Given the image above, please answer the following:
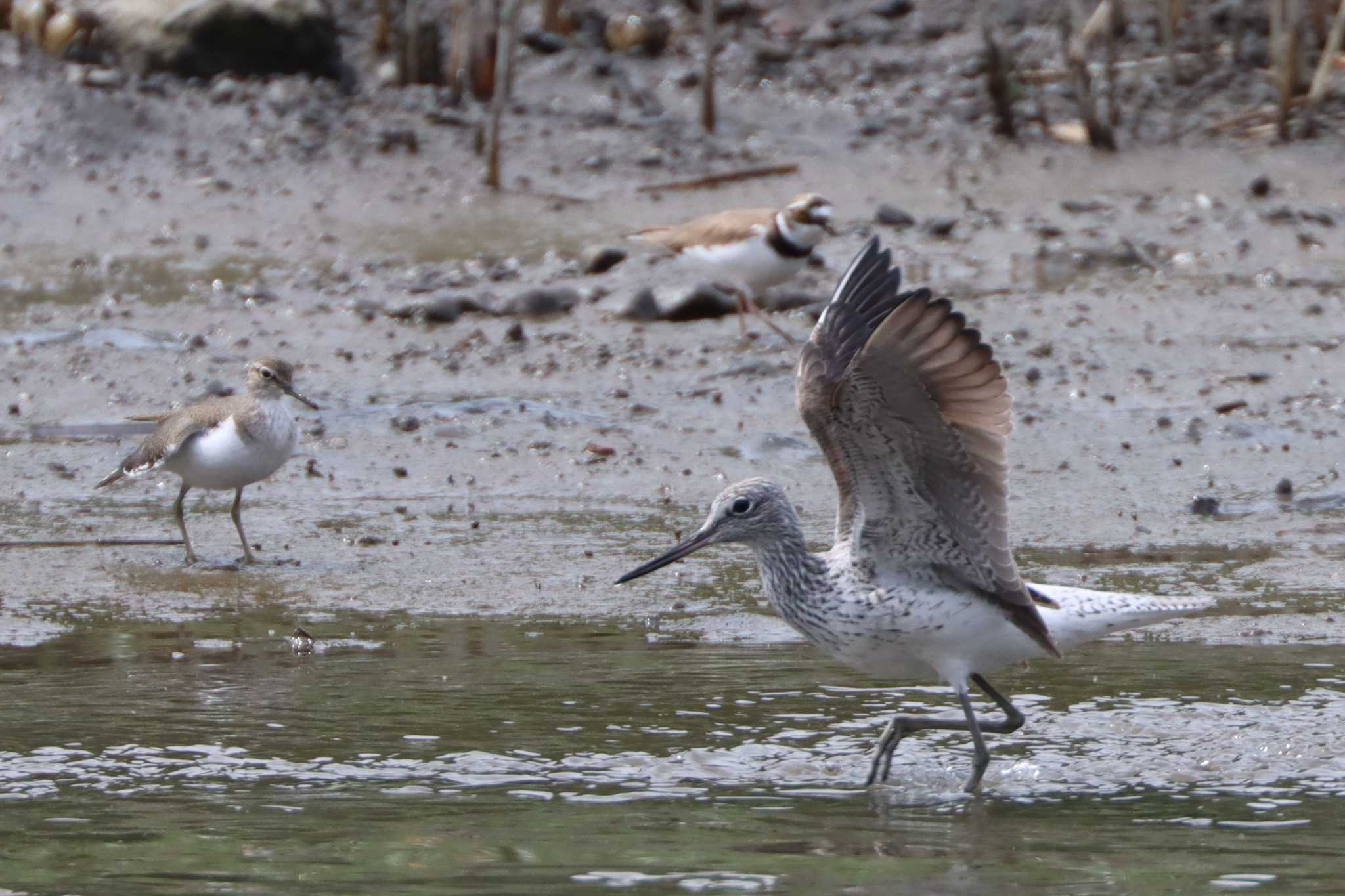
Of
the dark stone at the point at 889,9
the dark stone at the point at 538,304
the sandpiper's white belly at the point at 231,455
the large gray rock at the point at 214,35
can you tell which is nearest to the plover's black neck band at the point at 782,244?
the dark stone at the point at 538,304

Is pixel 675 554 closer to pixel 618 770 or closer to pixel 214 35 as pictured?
pixel 618 770

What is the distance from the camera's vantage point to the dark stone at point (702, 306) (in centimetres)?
1210

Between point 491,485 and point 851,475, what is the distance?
4.15 metres

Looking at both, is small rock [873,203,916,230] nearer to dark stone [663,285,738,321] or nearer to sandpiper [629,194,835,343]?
sandpiper [629,194,835,343]

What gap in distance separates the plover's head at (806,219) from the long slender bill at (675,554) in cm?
590

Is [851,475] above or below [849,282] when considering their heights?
below

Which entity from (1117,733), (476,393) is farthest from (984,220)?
(1117,733)

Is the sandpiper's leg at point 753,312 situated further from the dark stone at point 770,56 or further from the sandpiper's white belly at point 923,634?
the sandpiper's white belly at point 923,634

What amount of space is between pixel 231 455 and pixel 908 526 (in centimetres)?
359

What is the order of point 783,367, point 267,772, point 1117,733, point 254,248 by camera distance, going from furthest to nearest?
1. point 254,248
2. point 783,367
3. point 1117,733
4. point 267,772

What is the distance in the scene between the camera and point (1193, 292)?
1212 cm

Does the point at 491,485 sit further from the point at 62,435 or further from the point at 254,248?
the point at 254,248

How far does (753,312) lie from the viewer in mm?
11953

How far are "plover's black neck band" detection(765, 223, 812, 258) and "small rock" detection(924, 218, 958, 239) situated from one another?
1820 millimetres
